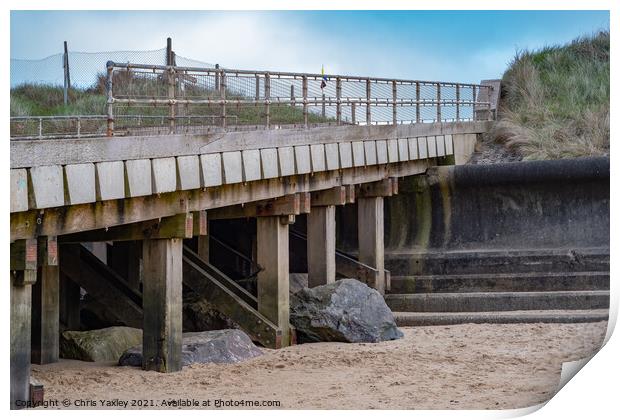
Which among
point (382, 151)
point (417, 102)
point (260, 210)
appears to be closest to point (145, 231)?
point (260, 210)

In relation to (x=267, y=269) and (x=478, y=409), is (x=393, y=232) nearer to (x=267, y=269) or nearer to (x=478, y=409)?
(x=267, y=269)

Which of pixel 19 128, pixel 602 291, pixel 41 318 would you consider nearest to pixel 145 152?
pixel 41 318

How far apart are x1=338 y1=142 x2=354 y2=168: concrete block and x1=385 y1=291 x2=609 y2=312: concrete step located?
2.86 meters

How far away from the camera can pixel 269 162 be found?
16.0 m

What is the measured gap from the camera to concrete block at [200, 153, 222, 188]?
46.8 ft

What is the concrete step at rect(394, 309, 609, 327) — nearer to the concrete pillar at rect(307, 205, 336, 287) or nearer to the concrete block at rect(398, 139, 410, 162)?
the concrete pillar at rect(307, 205, 336, 287)

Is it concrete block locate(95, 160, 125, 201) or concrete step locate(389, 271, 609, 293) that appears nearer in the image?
concrete block locate(95, 160, 125, 201)

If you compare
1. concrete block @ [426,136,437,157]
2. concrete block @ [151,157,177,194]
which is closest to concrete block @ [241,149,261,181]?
concrete block @ [151,157,177,194]

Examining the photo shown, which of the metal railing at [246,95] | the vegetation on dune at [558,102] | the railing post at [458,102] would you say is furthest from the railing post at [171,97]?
the railing post at [458,102]

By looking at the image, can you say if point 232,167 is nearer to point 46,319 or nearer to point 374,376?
point 46,319

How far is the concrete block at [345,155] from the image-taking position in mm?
18328

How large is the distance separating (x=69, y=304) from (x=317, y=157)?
4.36 metres

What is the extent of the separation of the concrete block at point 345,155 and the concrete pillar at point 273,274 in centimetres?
192

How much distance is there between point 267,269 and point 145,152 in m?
4.28
